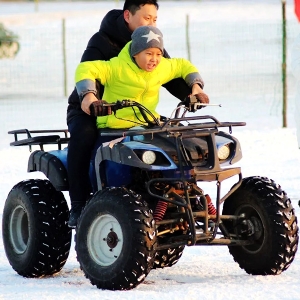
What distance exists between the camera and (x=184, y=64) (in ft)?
24.5

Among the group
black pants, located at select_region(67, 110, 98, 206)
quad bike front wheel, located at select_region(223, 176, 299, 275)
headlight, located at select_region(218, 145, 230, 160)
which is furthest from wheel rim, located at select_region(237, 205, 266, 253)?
black pants, located at select_region(67, 110, 98, 206)

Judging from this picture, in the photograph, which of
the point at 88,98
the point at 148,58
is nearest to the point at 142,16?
the point at 148,58

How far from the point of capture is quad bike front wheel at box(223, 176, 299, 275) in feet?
22.5

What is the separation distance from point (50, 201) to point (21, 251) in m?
0.47

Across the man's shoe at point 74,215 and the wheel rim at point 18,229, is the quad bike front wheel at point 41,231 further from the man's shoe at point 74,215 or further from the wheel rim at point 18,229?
the man's shoe at point 74,215

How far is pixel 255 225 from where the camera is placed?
23.0 ft

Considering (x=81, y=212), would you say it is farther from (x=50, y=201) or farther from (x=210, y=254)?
(x=210, y=254)

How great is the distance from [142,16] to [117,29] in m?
0.22

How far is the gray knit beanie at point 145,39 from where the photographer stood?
6961mm

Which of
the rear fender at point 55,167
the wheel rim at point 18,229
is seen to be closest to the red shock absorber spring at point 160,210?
the rear fender at point 55,167

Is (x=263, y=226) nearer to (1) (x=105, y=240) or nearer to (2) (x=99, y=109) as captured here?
(1) (x=105, y=240)

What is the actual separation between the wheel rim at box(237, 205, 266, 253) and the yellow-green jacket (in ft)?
3.04

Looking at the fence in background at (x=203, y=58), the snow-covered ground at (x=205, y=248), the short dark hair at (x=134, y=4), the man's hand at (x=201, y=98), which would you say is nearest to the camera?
the snow-covered ground at (x=205, y=248)

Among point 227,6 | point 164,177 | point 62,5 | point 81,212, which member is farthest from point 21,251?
point 62,5
